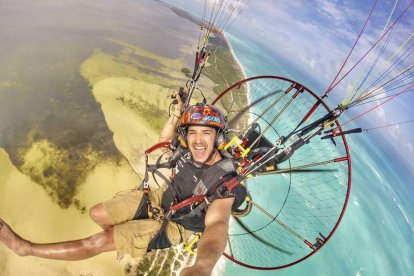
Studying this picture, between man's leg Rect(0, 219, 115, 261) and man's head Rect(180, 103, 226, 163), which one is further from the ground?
man's head Rect(180, 103, 226, 163)

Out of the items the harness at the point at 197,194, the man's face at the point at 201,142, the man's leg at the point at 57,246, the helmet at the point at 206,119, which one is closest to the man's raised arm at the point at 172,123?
the harness at the point at 197,194

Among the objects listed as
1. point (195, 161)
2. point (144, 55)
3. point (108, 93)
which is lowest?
point (144, 55)

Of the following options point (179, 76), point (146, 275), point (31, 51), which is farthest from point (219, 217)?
point (179, 76)

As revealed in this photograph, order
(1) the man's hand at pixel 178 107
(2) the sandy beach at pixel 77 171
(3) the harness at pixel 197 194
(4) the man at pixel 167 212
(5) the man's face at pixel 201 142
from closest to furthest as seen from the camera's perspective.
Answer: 1. (3) the harness at pixel 197 194
2. (4) the man at pixel 167 212
3. (5) the man's face at pixel 201 142
4. (1) the man's hand at pixel 178 107
5. (2) the sandy beach at pixel 77 171

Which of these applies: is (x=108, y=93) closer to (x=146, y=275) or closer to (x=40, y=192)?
(x=40, y=192)

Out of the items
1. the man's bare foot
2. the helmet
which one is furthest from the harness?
the man's bare foot

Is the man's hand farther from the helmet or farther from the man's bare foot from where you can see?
the man's bare foot

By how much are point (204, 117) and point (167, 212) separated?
148 centimetres

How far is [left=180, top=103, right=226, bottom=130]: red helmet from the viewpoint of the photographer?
3717 millimetres

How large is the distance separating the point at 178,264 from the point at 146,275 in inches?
53.8

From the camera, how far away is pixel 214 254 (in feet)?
8.30

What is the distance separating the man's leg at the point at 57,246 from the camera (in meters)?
3.46

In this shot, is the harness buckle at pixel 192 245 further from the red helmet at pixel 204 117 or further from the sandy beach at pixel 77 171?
the sandy beach at pixel 77 171

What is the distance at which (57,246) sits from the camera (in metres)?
3.54
